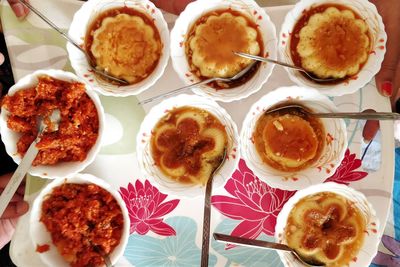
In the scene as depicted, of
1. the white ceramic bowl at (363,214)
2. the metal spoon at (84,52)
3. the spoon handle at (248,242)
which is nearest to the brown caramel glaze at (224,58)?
the metal spoon at (84,52)

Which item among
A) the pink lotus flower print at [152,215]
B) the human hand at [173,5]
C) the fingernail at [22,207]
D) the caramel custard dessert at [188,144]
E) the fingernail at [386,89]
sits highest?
the human hand at [173,5]

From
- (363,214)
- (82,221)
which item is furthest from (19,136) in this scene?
(363,214)

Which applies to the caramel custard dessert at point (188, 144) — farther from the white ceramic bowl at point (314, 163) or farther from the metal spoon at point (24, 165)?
the metal spoon at point (24, 165)

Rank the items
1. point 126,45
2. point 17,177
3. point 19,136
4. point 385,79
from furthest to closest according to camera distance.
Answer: point 385,79 → point 126,45 → point 19,136 → point 17,177

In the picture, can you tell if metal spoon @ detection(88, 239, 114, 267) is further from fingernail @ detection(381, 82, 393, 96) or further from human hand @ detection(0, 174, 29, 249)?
fingernail @ detection(381, 82, 393, 96)

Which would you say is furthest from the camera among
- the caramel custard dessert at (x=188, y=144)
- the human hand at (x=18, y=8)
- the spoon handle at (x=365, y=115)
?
the human hand at (x=18, y=8)

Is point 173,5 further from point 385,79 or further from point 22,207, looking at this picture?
point 22,207

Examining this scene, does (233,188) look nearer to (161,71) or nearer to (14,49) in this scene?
(161,71)
